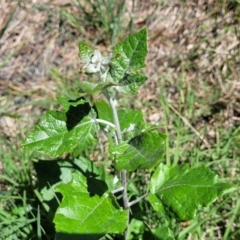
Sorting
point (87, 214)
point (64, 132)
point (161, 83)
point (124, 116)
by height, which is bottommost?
point (161, 83)

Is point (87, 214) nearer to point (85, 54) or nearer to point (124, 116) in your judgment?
point (124, 116)

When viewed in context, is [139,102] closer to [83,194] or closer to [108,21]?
[108,21]

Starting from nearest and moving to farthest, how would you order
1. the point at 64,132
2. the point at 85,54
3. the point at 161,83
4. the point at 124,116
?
the point at 85,54, the point at 64,132, the point at 124,116, the point at 161,83

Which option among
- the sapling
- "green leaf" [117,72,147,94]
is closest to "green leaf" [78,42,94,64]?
the sapling

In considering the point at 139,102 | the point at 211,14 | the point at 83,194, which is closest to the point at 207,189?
the point at 83,194

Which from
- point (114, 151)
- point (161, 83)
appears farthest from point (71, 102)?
point (161, 83)

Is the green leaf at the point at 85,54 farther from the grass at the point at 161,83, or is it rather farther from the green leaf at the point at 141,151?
the grass at the point at 161,83

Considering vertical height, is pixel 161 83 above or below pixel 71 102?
below
